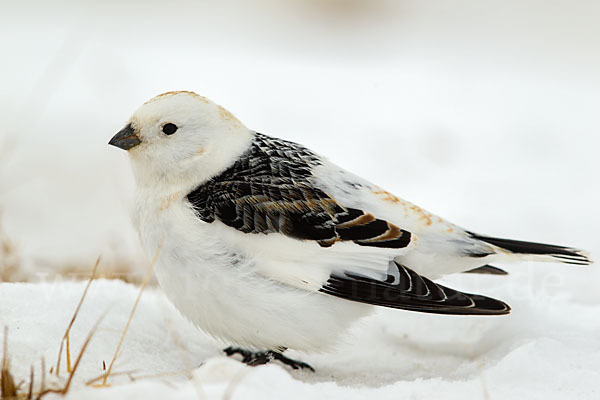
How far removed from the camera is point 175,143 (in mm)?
3250

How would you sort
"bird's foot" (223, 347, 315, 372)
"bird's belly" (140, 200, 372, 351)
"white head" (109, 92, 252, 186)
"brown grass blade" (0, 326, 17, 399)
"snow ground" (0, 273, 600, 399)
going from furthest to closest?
1. "bird's foot" (223, 347, 315, 372)
2. "white head" (109, 92, 252, 186)
3. "bird's belly" (140, 200, 372, 351)
4. "snow ground" (0, 273, 600, 399)
5. "brown grass blade" (0, 326, 17, 399)

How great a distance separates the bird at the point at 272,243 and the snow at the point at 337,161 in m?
0.31

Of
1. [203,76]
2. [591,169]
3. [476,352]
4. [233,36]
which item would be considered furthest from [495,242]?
[233,36]

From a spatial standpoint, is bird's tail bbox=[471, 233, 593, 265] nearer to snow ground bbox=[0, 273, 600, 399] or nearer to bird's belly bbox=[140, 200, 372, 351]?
snow ground bbox=[0, 273, 600, 399]

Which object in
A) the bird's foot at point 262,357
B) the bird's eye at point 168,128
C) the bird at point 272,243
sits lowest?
the bird's foot at point 262,357

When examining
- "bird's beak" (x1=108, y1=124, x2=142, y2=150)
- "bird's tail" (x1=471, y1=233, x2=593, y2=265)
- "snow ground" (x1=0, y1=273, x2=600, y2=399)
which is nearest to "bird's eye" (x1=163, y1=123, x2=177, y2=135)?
"bird's beak" (x1=108, y1=124, x2=142, y2=150)

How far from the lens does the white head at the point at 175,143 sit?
322 cm

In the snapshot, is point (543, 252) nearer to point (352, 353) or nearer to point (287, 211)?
point (352, 353)

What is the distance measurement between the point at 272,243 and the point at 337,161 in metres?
4.38

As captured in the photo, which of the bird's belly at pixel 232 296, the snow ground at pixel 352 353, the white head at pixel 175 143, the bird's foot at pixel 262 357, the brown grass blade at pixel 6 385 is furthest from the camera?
the bird's foot at pixel 262 357

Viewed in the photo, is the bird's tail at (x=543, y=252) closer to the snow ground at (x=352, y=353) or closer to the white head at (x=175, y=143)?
the snow ground at (x=352, y=353)

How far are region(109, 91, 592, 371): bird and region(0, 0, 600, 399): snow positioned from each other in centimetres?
31

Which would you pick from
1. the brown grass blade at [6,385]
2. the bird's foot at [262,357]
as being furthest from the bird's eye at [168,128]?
the brown grass blade at [6,385]

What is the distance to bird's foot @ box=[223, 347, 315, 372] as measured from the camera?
338 cm
